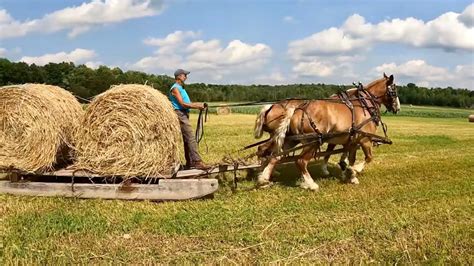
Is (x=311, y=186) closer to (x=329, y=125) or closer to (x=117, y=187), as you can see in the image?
(x=329, y=125)

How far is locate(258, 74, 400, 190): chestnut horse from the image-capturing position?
30.7ft

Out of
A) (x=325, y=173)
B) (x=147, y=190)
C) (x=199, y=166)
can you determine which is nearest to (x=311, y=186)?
(x=325, y=173)

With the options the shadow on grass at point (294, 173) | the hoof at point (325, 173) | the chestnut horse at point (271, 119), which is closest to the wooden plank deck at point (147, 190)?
the chestnut horse at point (271, 119)

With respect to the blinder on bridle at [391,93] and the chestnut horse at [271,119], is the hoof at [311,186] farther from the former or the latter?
the blinder on bridle at [391,93]

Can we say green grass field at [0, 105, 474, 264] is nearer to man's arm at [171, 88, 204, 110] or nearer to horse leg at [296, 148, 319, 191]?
horse leg at [296, 148, 319, 191]

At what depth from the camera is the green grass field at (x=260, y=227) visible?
17.5 feet

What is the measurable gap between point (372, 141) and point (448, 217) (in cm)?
386

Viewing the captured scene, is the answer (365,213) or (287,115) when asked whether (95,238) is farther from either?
(287,115)

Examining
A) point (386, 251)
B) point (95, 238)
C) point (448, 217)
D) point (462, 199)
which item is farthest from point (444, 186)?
point (95, 238)

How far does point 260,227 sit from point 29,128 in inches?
173

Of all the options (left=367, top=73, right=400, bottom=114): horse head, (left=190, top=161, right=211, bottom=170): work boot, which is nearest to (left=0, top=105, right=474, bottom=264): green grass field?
(left=190, top=161, right=211, bottom=170): work boot

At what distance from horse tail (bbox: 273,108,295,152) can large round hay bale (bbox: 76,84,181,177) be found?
2.27 m

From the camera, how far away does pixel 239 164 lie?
930 cm

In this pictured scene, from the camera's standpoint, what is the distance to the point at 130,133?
793cm
